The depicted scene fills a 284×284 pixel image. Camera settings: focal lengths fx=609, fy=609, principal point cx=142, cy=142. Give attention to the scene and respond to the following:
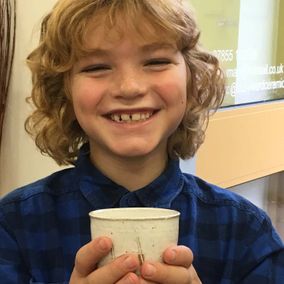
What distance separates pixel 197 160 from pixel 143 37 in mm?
1041

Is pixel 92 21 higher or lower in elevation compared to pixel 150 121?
higher

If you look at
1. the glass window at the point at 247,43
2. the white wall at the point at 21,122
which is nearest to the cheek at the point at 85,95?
the white wall at the point at 21,122

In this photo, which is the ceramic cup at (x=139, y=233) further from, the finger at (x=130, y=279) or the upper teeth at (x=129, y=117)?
the upper teeth at (x=129, y=117)

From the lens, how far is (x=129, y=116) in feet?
3.12

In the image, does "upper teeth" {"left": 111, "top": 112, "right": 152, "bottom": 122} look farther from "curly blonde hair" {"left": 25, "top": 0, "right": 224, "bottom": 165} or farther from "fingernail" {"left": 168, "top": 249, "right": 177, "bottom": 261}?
"fingernail" {"left": 168, "top": 249, "right": 177, "bottom": 261}

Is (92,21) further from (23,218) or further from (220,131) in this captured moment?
(220,131)

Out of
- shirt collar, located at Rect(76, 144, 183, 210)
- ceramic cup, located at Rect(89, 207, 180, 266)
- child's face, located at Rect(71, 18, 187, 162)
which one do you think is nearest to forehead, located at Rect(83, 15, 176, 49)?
child's face, located at Rect(71, 18, 187, 162)

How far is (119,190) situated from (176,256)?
0.29 meters

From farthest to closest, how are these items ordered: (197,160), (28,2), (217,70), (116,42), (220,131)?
(220,131)
(197,160)
(28,2)
(217,70)
(116,42)

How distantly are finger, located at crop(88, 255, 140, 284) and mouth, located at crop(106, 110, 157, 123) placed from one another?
0.29m

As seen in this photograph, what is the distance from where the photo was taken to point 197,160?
194 centimetres

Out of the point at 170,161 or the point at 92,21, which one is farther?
the point at 170,161

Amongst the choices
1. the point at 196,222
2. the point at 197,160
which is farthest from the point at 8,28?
the point at 196,222

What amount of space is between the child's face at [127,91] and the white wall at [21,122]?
70 centimetres
